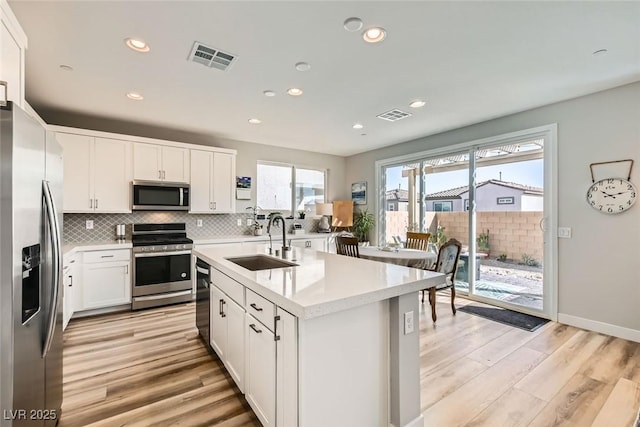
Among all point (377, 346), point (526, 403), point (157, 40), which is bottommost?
point (526, 403)

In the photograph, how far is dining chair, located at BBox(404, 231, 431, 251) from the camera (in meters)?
4.39

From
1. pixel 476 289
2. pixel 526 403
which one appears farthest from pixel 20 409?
pixel 476 289

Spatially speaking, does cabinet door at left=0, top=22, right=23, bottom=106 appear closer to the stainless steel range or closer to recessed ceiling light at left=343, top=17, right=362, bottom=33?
recessed ceiling light at left=343, top=17, right=362, bottom=33

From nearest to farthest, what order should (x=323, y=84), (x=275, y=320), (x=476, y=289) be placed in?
(x=275, y=320)
(x=323, y=84)
(x=476, y=289)

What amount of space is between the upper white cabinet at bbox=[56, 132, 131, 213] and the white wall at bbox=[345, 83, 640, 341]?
5.59 m

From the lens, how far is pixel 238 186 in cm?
531

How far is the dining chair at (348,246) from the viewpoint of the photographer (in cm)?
372

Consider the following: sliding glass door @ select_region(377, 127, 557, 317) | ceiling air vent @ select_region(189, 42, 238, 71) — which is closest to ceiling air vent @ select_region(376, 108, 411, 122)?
sliding glass door @ select_region(377, 127, 557, 317)

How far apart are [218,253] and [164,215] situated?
2.46m

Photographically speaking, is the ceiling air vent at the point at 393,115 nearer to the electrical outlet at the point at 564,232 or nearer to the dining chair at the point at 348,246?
the dining chair at the point at 348,246

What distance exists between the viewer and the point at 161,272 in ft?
13.1

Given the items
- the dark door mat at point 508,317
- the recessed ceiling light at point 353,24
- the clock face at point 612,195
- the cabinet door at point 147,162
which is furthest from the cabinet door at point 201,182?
the clock face at point 612,195

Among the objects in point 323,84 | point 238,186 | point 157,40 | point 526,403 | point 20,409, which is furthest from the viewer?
point 238,186

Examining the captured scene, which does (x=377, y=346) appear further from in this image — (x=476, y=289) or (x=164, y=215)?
(x=164, y=215)
